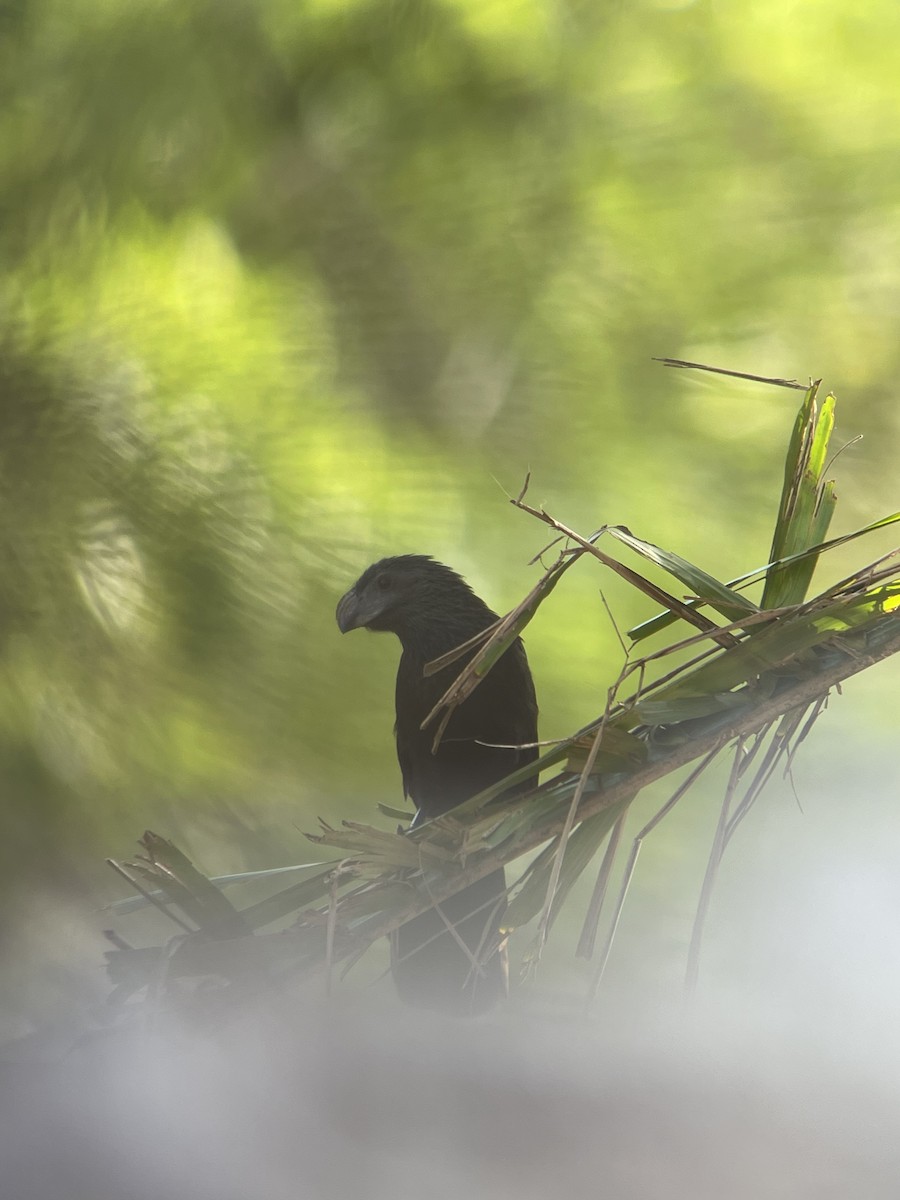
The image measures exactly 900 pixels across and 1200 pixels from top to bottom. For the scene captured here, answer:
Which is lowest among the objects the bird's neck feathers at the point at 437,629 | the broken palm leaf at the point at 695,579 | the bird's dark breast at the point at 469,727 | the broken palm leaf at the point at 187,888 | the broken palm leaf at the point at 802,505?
the broken palm leaf at the point at 187,888

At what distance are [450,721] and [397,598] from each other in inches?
4.2

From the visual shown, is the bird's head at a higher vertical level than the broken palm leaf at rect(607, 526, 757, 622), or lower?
higher

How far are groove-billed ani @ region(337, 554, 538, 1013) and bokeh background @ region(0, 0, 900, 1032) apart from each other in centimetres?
15

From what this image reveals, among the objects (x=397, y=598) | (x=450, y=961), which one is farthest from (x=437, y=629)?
(x=450, y=961)

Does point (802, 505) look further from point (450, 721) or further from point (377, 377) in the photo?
point (377, 377)

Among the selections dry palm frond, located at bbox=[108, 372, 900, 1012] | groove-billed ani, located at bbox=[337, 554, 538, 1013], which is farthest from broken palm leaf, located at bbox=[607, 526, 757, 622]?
groove-billed ani, located at bbox=[337, 554, 538, 1013]

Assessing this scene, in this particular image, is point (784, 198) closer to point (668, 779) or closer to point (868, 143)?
point (868, 143)

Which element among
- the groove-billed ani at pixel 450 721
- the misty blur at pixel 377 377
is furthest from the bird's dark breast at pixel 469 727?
the misty blur at pixel 377 377

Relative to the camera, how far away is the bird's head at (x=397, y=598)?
0.77 meters

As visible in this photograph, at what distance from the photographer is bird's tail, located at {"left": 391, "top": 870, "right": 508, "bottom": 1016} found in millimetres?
698

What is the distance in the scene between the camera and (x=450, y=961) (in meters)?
0.73

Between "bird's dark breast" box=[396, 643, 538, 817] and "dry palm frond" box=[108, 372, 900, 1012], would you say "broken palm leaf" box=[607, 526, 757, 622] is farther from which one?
"bird's dark breast" box=[396, 643, 538, 817]

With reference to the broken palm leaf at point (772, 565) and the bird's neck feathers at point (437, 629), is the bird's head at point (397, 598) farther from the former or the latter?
the broken palm leaf at point (772, 565)

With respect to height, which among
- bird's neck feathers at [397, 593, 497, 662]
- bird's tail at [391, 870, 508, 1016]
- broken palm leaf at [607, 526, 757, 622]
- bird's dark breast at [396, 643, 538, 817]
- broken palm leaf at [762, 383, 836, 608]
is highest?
broken palm leaf at [762, 383, 836, 608]
